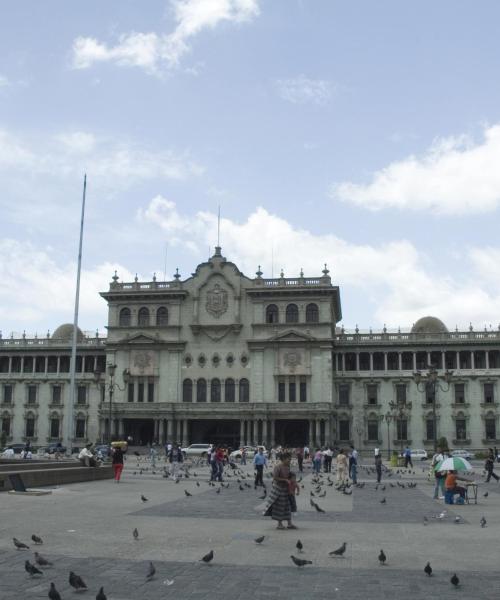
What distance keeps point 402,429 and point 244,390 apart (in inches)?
726

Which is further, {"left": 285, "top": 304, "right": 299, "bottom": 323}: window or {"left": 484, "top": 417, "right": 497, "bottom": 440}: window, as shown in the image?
{"left": 285, "top": 304, "right": 299, "bottom": 323}: window

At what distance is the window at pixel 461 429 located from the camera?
3199 inches

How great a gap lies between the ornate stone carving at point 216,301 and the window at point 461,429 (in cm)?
2928

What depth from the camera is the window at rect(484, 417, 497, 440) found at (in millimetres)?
80500

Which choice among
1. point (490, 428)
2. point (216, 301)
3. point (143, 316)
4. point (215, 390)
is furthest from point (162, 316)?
point (490, 428)

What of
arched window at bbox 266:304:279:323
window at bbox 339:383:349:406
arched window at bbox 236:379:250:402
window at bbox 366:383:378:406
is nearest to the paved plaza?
arched window at bbox 236:379:250:402

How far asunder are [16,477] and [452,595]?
18539 millimetres

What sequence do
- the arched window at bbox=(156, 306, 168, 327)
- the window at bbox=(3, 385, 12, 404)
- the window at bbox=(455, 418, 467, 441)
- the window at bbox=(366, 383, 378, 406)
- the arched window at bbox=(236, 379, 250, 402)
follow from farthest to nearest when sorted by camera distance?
the window at bbox=(3, 385, 12, 404), the arched window at bbox=(156, 306, 168, 327), the window at bbox=(366, 383, 378, 406), the arched window at bbox=(236, 379, 250, 402), the window at bbox=(455, 418, 467, 441)

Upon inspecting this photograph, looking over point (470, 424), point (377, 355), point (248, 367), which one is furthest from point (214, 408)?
point (470, 424)

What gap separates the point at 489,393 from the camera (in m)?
81.7

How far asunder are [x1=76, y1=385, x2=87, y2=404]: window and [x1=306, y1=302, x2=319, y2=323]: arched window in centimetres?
2934

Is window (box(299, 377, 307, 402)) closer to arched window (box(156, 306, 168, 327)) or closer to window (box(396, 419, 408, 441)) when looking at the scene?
window (box(396, 419, 408, 441))

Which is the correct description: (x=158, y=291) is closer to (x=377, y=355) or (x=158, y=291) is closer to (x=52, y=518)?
(x=377, y=355)

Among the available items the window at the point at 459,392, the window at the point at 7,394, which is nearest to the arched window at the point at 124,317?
the window at the point at 7,394
